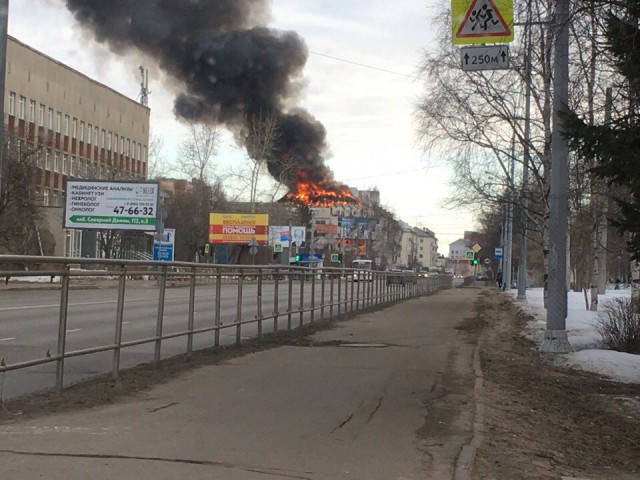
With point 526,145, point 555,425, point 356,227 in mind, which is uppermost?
point 356,227

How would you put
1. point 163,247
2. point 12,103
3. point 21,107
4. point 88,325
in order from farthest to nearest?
point 21,107
point 12,103
point 163,247
point 88,325

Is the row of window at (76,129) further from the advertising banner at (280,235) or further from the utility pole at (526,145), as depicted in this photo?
the utility pole at (526,145)

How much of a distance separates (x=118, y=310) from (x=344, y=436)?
3.14 m

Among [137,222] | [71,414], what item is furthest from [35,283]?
[137,222]

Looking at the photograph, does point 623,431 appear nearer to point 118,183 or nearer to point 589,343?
point 589,343

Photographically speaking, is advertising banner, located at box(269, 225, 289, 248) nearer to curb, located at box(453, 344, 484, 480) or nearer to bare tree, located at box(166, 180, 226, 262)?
bare tree, located at box(166, 180, 226, 262)

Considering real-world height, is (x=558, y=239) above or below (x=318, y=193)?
below

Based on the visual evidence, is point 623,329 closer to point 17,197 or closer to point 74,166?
point 17,197

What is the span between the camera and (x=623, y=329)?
1206 centimetres

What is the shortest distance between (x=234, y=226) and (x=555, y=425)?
56197 millimetres

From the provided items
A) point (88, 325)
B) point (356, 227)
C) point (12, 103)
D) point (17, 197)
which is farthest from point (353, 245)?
point (88, 325)

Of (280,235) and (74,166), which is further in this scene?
(280,235)

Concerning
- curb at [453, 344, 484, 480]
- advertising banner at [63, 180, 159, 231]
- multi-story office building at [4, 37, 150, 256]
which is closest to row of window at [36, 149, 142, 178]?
multi-story office building at [4, 37, 150, 256]

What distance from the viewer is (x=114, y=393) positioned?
7.32 meters
